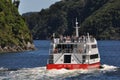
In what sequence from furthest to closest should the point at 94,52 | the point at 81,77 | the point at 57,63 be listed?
the point at 94,52 < the point at 57,63 < the point at 81,77

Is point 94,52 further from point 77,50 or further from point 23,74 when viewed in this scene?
point 23,74

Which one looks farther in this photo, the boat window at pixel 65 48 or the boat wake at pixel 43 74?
the boat window at pixel 65 48

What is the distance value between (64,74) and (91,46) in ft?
43.3

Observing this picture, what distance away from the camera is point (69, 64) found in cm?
9838

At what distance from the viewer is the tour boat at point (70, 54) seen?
323 feet

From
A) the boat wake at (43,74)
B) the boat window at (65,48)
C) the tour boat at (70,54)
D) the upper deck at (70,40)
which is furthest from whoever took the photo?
the upper deck at (70,40)

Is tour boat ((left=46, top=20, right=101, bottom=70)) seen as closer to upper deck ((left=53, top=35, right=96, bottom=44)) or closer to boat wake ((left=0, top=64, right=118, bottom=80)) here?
upper deck ((left=53, top=35, right=96, bottom=44))

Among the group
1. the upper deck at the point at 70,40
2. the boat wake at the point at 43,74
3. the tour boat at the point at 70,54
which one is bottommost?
the boat wake at the point at 43,74

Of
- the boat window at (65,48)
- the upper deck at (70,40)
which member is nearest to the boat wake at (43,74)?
the boat window at (65,48)

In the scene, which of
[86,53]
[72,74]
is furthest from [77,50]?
[72,74]

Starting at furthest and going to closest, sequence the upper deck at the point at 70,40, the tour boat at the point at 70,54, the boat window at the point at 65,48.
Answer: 1. the upper deck at the point at 70,40
2. the boat window at the point at 65,48
3. the tour boat at the point at 70,54

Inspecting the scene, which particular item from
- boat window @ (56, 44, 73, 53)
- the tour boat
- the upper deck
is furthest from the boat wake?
the upper deck

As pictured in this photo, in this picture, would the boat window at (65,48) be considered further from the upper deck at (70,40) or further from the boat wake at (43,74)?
the boat wake at (43,74)

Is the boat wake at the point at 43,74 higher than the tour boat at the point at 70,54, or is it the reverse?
the tour boat at the point at 70,54
